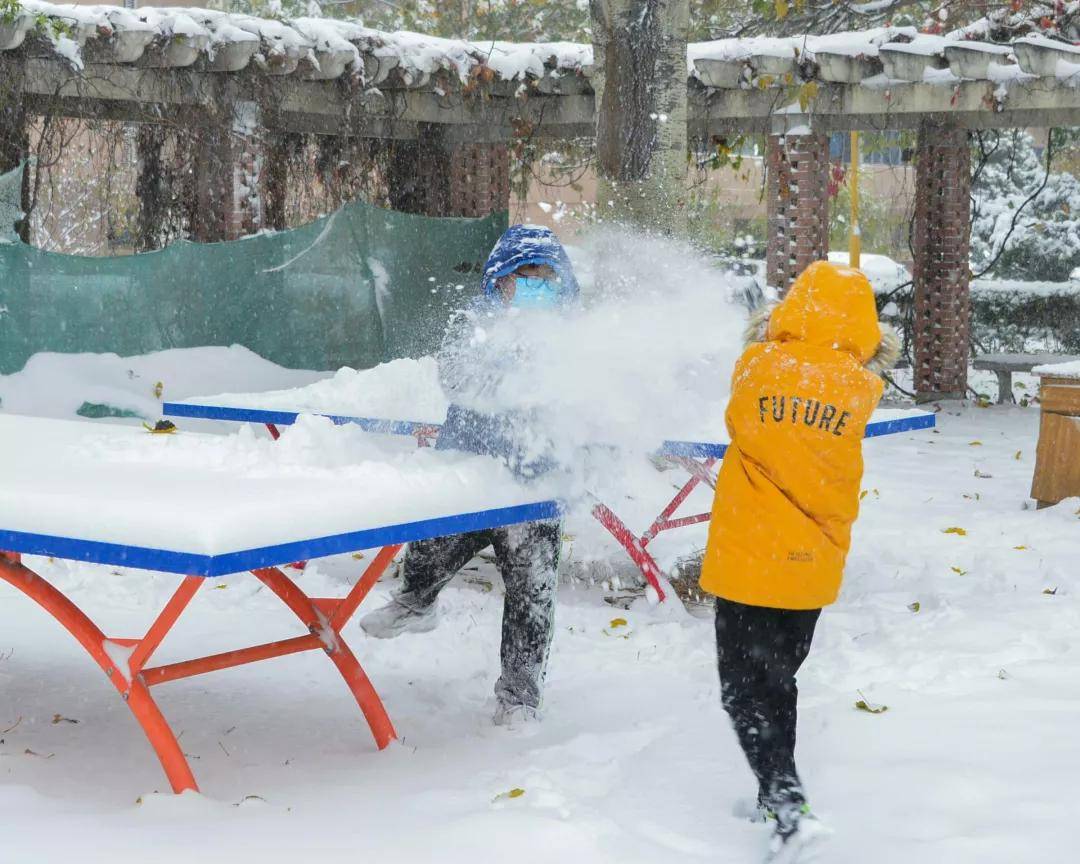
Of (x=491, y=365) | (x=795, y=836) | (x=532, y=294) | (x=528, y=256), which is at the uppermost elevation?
(x=528, y=256)

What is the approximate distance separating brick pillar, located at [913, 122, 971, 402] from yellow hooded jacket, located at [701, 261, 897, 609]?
10.6 meters

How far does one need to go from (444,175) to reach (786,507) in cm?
1114

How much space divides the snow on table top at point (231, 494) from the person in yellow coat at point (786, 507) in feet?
2.48

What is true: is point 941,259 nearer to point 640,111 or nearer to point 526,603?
point 640,111

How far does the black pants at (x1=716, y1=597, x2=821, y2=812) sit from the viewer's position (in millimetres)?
3379

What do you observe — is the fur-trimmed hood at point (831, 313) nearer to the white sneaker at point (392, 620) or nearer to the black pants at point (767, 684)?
the black pants at point (767, 684)

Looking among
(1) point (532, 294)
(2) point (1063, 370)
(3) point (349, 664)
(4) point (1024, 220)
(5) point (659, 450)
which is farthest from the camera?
(4) point (1024, 220)

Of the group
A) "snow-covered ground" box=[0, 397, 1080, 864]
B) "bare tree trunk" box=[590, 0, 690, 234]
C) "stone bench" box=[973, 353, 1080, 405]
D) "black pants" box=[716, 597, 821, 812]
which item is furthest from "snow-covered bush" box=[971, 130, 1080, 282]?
"black pants" box=[716, 597, 821, 812]

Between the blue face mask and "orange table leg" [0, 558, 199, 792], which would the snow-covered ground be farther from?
the blue face mask

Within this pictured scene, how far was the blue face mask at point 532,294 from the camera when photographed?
4312 mm

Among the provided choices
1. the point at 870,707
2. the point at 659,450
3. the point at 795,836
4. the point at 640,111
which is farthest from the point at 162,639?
the point at 640,111

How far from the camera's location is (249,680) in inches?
195

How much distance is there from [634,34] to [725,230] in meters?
25.3

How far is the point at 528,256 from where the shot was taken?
429 cm
